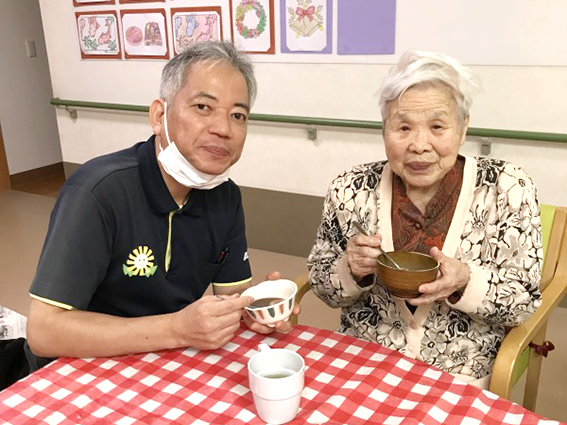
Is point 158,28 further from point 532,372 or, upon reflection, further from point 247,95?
point 532,372

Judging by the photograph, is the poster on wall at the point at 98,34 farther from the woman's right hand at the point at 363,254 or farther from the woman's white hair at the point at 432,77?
the woman's right hand at the point at 363,254

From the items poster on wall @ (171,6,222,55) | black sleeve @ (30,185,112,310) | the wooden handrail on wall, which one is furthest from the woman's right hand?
poster on wall @ (171,6,222,55)

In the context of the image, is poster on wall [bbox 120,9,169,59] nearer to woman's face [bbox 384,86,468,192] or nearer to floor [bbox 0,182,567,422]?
floor [bbox 0,182,567,422]

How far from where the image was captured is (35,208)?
473cm

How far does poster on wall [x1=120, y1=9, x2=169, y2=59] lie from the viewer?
11.8ft

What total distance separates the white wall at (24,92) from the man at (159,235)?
439 cm

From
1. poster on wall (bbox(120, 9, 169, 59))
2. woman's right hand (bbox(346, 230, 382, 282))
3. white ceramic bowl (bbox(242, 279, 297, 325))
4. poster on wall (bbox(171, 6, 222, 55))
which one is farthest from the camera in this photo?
poster on wall (bbox(120, 9, 169, 59))

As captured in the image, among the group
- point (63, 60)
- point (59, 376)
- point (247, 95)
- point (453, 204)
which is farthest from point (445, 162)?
point (63, 60)

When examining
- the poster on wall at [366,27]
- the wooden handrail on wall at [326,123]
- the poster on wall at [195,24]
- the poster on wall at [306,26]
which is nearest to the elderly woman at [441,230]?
the wooden handrail on wall at [326,123]

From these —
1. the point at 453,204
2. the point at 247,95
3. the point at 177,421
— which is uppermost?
the point at 247,95

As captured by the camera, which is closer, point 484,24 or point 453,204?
point 453,204

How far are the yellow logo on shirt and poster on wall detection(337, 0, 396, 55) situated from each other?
78.7 inches

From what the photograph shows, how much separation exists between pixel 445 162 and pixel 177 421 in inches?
36.6

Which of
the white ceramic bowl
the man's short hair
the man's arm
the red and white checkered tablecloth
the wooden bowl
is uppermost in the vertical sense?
the man's short hair
